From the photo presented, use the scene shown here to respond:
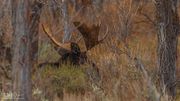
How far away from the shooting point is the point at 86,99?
799cm

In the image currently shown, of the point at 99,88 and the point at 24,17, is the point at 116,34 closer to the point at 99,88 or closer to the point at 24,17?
the point at 99,88

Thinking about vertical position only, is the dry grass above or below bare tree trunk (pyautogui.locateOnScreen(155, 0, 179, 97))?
below

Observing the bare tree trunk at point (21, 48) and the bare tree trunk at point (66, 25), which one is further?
the bare tree trunk at point (66, 25)

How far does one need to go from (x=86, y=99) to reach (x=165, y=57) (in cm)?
167

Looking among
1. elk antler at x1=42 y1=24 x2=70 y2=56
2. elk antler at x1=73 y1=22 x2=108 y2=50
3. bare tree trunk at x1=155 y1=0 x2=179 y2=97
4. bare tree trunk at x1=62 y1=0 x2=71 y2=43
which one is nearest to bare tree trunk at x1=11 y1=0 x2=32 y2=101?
elk antler at x1=42 y1=24 x2=70 y2=56

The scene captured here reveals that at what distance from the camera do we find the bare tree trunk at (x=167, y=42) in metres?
8.70

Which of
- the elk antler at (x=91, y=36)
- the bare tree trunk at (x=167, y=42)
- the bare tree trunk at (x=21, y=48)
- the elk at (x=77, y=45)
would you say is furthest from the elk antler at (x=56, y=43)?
the bare tree trunk at (x=21, y=48)

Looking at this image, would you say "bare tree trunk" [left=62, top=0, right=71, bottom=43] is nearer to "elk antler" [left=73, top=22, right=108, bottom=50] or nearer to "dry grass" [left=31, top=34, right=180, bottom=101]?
"elk antler" [left=73, top=22, right=108, bottom=50]

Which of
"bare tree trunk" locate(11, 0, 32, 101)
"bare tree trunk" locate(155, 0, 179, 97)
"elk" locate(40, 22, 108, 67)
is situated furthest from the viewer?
"elk" locate(40, 22, 108, 67)

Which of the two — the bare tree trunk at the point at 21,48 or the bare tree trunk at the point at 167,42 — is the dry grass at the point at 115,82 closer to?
the bare tree trunk at the point at 167,42

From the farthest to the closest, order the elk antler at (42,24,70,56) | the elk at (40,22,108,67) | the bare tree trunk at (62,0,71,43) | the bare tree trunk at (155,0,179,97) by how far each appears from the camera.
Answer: the bare tree trunk at (62,0,71,43) → the elk at (40,22,108,67) → the elk antler at (42,24,70,56) → the bare tree trunk at (155,0,179,97)

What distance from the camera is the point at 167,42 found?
879cm

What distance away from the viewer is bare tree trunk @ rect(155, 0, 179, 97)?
8.70 m

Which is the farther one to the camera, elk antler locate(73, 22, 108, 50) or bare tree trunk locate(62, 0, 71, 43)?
bare tree trunk locate(62, 0, 71, 43)
